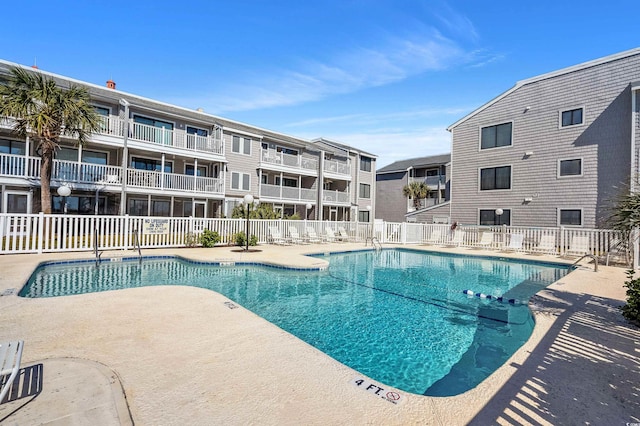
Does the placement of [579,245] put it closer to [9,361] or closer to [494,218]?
[494,218]

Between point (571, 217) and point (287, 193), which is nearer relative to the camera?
point (571, 217)

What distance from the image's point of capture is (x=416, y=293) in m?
8.65

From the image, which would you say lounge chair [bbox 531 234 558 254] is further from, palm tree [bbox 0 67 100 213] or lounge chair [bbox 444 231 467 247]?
palm tree [bbox 0 67 100 213]

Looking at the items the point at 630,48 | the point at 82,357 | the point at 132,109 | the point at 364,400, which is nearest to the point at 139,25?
the point at 132,109

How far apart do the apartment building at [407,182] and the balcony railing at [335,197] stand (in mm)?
6681

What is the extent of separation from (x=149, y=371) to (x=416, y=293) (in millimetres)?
6998

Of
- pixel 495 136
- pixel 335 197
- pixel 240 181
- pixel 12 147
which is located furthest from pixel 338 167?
pixel 12 147

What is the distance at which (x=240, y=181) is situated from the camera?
74.9 ft

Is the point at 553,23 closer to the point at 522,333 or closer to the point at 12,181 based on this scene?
the point at 522,333

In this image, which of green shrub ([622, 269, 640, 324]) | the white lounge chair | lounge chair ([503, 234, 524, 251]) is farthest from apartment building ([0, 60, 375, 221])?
green shrub ([622, 269, 640, 324])

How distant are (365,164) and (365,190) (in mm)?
2648

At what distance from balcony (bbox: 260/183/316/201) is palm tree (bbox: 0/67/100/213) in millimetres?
11835

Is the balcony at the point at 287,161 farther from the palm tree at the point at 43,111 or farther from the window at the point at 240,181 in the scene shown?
the palm tree at the point at 43,111

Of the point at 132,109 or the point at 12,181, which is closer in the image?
the point at 12,181
